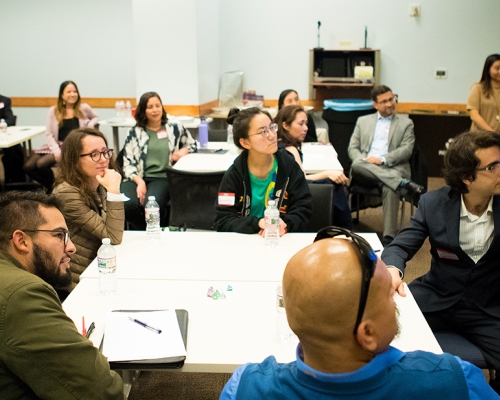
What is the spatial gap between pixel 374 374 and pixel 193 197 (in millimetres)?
2688

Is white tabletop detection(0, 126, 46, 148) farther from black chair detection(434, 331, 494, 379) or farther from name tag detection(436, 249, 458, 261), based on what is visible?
black chair detection(434, 331, 494, 379)

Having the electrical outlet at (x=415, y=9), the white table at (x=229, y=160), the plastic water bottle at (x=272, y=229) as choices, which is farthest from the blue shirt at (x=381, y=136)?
the plastic water bottle at (x=272, y=229)

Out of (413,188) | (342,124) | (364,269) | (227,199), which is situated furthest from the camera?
(342,124)

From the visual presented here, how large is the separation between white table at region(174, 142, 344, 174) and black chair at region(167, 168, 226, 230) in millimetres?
693

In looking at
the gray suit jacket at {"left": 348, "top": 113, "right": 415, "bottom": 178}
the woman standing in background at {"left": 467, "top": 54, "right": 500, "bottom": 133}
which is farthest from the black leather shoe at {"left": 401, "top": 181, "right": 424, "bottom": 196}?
the woman standing in background at {"left": 467, "top": 54, "right": 500, "bottom": 133}

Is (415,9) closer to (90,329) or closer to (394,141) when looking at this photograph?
(394,141)

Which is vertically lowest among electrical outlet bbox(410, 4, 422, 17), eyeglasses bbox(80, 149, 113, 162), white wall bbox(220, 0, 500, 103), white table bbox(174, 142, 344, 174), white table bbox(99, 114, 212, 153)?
white table bbox(174, 142, 344, 174)

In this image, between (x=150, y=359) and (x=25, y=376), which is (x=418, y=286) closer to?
(x=150, y=359)

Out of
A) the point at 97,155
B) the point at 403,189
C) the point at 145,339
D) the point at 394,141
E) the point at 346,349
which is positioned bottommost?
the point at 403,189

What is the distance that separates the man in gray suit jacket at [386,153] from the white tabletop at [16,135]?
3251mm

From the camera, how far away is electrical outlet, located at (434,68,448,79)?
753cm

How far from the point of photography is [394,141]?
17.5ft

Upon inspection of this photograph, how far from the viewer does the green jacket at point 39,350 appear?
1.51 meters

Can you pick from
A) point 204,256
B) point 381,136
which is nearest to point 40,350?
point 204,256
